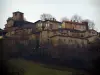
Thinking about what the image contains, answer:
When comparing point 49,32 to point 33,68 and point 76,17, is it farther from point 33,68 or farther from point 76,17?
point 33,68

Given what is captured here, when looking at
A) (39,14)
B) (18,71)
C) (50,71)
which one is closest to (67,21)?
(39,14)

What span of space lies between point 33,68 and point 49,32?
2.06 feet

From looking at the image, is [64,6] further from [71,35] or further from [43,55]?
[43,55]

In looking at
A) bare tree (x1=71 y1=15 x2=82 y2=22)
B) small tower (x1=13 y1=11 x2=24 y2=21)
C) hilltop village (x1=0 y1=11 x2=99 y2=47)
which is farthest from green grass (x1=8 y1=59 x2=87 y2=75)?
bare tree (x1=71 y1=15 x2=82 y2=22)

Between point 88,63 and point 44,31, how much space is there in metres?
0.87

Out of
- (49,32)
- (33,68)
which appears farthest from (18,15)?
(33,68)

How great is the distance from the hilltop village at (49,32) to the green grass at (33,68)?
1.04 feet

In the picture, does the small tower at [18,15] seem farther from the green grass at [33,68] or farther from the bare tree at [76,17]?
the bare tree at [76,17]

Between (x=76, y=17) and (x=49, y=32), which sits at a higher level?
(x=76, y=17)

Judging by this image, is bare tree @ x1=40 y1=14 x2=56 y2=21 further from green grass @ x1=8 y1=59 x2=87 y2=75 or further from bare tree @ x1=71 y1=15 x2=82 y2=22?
green grass @ x1=8 y1=59 x2=87 y2=75

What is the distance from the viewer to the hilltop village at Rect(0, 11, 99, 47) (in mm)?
3016

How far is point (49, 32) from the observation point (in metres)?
3.03

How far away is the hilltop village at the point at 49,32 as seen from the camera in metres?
3.02

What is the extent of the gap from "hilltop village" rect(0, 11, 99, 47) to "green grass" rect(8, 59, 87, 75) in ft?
1.04
